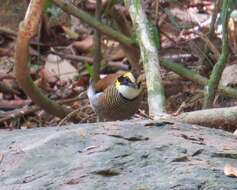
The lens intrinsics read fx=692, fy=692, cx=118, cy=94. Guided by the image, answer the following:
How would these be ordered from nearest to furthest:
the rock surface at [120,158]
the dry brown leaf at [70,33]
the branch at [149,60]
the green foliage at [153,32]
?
the rock surface at [120,158]
the branch at [149,60]
the green foliage at [153,32]
the dry brown leaf at [70,33]

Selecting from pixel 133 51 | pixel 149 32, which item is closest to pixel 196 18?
pixel 133 51

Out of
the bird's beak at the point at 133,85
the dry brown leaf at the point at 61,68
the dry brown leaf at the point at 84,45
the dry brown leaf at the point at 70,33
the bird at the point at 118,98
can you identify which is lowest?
the bird at the point at 118,98

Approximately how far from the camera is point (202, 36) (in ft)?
16.6

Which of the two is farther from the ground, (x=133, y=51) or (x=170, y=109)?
(x=133, y=51)

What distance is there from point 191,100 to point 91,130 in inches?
88.2

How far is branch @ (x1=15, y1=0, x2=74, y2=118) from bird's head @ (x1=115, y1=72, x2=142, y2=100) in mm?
546

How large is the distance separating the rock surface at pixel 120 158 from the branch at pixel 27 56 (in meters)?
0.96

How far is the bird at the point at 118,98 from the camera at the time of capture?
4.60 m

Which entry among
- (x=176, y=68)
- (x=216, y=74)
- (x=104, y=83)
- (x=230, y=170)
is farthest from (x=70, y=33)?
(x=230, y=170)

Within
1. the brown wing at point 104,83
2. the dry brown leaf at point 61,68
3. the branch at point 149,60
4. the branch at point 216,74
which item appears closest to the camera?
the branch at point 149,60

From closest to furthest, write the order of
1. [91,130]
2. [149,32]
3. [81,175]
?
[81,175], [91,130], [149,32]

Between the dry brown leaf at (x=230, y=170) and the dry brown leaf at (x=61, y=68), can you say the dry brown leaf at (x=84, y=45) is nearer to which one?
the dry brown leaf at (x=61, y=68)

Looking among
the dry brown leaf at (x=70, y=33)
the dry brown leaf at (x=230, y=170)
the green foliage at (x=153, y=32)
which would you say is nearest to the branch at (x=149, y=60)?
the green foliage at (x=153, y=32)

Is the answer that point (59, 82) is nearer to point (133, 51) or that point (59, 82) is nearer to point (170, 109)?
point (133, 51)
